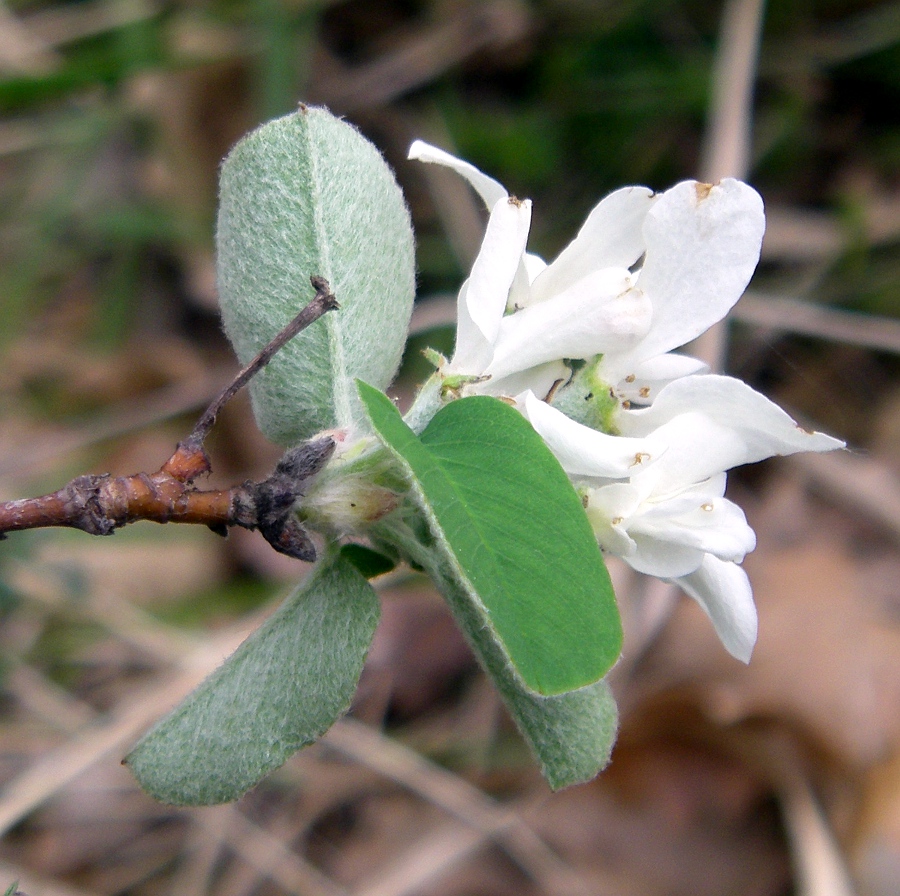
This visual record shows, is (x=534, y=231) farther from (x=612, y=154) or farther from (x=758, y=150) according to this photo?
(x=758, y=150)

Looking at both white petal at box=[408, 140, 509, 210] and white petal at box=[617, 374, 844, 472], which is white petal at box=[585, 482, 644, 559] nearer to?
white petal at box=[617, 374, 844, 472]

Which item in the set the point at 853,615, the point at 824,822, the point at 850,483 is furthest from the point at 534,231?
the point at 824,822

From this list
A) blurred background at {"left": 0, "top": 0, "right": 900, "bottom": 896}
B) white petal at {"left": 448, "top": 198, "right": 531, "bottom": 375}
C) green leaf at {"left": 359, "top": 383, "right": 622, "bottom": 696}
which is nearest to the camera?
green leaf at {"left": 359, "top": 383, "right": 622, "bottom": 696}

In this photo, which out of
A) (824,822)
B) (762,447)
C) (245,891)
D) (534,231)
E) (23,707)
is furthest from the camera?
(534,231)

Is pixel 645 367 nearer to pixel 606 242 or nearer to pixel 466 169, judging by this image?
pixel 606 242

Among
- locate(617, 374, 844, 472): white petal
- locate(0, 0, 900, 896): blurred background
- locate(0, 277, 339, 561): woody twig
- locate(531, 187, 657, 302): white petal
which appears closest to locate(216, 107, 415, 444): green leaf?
locate(0, 277, 339, 561): woody twig

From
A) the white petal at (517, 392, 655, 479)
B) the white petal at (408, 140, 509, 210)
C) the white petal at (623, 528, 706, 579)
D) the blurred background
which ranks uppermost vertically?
the white petal at (408, 140, 509, 210)

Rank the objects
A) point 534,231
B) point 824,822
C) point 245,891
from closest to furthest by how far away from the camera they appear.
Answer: point 824,822
point 245,891
point 534,231

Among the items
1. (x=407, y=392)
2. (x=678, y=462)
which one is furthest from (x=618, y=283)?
(x=407, y=392)
